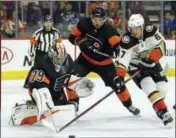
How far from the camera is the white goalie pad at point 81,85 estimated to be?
149 inches

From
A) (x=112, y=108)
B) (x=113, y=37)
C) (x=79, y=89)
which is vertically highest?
(x=113, y=37)

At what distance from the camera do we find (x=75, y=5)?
7.66m

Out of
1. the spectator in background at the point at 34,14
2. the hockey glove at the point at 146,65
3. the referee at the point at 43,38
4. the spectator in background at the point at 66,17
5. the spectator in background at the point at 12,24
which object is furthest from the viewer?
the spectator in background at the point at 66,17

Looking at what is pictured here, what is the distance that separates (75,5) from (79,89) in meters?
3.98

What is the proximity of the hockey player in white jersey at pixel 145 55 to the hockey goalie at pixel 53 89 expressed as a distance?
36 centimetres

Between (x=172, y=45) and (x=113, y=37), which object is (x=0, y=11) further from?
(x=113, y=37)

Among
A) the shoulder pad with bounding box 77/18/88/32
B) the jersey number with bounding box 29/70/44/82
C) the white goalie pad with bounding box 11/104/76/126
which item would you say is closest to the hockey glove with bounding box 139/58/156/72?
the shoulder pad with bounding box 77/18/88/32

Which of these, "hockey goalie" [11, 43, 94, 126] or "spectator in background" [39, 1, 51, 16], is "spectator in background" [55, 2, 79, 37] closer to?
"spectator in background" [39, 1, 51, 16]

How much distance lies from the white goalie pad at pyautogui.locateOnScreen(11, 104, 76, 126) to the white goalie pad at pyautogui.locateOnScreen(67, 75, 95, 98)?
117 mm

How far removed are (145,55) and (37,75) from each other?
3.08ft

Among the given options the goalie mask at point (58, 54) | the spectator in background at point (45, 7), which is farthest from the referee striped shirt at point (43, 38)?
the spectator in background at point (45, 7)

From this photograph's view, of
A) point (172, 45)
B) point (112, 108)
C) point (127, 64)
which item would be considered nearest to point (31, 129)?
point (127, 64)

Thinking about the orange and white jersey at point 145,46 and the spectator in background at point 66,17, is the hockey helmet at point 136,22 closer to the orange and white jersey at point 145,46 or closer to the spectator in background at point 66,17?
the orange and white jersey at point 145,46

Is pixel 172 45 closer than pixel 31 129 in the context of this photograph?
No
